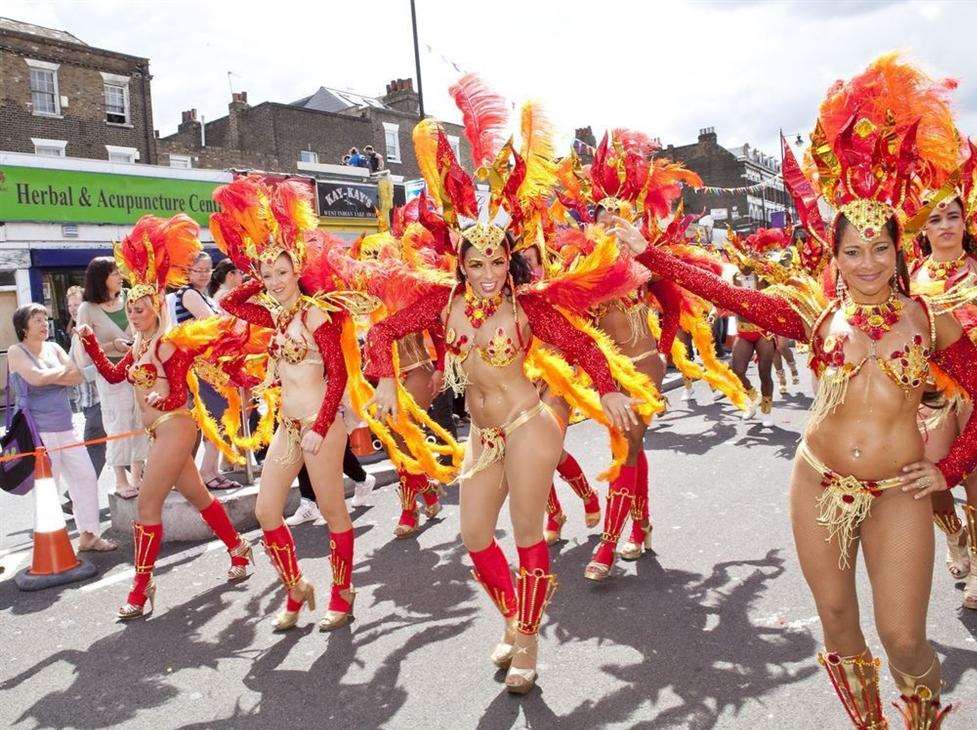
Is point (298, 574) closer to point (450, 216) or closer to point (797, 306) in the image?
point (450, 216)

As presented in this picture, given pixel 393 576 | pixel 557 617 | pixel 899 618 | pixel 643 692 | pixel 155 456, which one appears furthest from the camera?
pixel 393 576

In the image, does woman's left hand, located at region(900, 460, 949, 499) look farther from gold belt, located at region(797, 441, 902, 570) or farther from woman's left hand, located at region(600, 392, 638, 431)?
woman's left hand, located at region(600, 392, 638, 431)

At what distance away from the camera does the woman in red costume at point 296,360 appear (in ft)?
13.9

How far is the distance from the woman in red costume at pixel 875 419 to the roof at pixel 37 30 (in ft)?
73.5

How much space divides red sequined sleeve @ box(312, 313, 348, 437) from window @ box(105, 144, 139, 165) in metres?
19.8

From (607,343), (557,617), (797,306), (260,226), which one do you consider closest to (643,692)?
(557,617)

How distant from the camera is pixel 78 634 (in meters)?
4.43

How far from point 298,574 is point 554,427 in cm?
177

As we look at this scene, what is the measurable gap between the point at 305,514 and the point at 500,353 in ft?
11.4

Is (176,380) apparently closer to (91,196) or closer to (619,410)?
(619,410)

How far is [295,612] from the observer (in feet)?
14.3

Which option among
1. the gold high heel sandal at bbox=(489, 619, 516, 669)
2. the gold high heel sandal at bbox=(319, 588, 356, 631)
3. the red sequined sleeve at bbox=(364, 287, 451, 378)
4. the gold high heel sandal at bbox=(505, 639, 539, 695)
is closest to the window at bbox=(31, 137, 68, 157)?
the gold high heel sandal at bbox=(319, 588, 356, 631)

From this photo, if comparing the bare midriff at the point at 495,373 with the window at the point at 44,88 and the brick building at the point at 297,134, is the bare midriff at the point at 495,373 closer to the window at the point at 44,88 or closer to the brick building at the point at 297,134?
the window at the point at 44,88

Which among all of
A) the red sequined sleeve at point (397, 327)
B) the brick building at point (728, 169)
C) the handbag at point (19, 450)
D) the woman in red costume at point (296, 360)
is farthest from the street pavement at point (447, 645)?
the brick building at point (728, 169)
